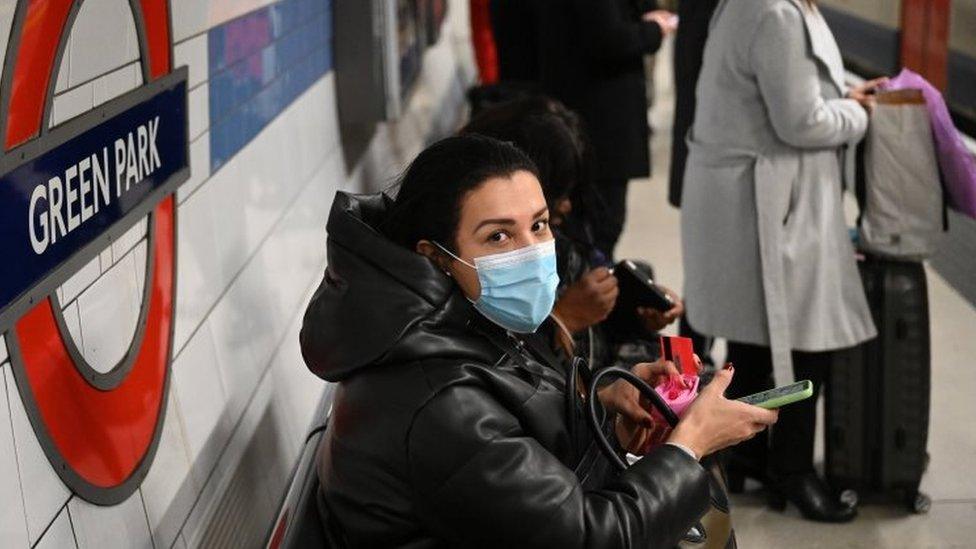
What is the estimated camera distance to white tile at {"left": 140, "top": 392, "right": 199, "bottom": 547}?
2.21m

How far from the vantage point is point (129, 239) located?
7.15ft

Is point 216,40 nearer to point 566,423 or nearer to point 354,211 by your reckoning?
point 354,211

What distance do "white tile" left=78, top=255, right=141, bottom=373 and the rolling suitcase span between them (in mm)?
2198

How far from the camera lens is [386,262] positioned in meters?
1.88

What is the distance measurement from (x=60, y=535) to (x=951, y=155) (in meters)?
2.54

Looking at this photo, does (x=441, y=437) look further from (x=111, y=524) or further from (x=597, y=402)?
(x=111, y=524)

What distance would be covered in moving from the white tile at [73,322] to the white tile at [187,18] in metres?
0.75

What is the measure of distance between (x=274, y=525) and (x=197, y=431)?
39cm

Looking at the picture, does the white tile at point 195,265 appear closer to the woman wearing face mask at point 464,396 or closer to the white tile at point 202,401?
the white tile at point 202,401

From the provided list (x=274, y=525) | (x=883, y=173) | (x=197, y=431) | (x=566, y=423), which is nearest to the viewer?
(x=566, y=423)

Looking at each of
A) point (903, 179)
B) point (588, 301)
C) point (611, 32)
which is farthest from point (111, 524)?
point (611, 32)

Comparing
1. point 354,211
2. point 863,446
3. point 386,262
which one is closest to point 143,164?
point 354,211

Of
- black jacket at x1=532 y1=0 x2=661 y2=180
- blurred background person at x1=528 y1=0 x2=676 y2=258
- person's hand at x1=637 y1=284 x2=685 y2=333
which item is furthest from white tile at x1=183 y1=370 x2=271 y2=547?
black jacket at x1=532 y1=0 x2=661 y2=180

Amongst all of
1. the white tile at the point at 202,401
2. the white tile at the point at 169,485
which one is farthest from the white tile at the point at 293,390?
the white tile at the point at 169,485
